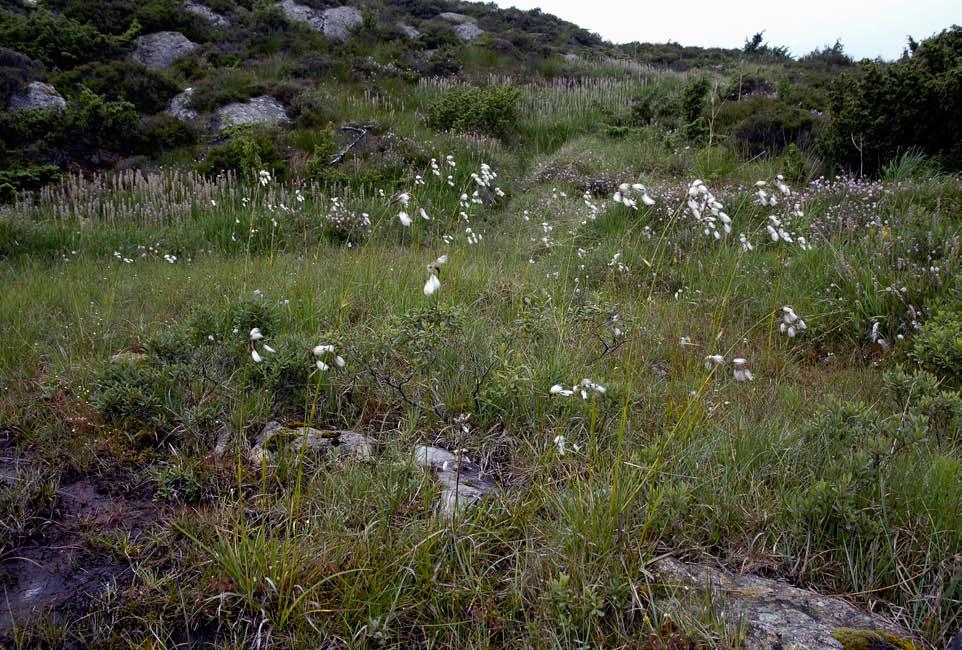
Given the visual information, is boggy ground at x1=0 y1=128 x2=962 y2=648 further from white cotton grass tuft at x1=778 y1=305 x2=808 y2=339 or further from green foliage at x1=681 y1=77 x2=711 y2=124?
green foliage at x1=681 y1=77 x2=711 y2=124

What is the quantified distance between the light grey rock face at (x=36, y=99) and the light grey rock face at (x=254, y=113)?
2.60 metres

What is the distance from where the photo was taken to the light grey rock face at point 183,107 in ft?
37.4

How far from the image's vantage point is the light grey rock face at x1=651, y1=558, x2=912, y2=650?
176cm

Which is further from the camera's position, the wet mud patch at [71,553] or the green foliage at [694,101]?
the green foliage at [694,101]

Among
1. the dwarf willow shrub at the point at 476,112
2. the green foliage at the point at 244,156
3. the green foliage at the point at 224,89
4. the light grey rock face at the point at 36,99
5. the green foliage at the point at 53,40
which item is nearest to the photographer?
the green foliage at the point at 244,156

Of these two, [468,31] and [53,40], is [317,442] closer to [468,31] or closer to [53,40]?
[53,40]

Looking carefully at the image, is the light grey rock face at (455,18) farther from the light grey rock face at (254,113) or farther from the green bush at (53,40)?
the light grey rock face at (254,113)

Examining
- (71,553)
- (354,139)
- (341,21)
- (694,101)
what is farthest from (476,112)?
(71,553)

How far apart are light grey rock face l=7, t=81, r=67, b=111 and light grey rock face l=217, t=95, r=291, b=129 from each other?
102 inches

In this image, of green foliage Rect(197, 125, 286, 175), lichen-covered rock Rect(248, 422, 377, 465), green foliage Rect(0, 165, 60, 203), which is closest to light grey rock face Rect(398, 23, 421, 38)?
green foliage Rect(197, 125, 286, 175)

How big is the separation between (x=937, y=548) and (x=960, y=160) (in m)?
6.92

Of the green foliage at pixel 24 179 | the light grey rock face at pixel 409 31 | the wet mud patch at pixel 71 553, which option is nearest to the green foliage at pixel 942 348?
the wet mud patch at pixel 71 553

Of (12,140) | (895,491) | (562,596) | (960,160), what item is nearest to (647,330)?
(895,491)

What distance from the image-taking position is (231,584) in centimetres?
200
